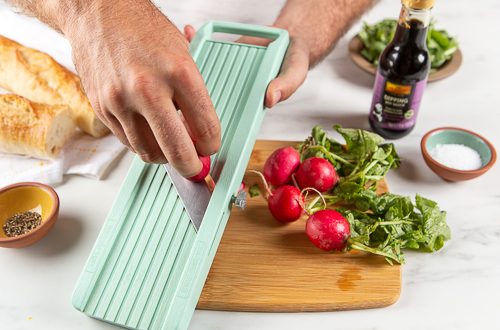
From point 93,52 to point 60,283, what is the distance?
0.58m

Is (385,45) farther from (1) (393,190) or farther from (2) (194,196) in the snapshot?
(2) (194,196)

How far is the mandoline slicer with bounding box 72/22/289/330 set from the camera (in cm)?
84

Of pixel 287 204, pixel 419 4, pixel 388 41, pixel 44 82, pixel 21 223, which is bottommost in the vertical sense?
pixel 21 223

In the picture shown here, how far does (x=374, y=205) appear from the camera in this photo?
3.40ft

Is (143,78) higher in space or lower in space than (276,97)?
higher

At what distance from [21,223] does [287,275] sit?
717mm

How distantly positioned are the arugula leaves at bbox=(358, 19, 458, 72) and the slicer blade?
0.97m

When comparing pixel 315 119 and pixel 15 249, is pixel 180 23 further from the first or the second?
pixel 15 249

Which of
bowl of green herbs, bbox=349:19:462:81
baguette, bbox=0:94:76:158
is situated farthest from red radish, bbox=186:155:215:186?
bowl of green herbs, bbox=349:19:462:81

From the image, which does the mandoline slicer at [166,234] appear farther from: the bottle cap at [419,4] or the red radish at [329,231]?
the bottle cap at [419,4]

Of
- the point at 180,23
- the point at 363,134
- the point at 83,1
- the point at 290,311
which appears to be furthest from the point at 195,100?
the point at 180,23

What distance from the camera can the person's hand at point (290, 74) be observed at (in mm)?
1038

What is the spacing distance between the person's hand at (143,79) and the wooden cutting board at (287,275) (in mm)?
303

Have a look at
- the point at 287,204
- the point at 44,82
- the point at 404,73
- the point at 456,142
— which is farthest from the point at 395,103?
the point at 44,82
